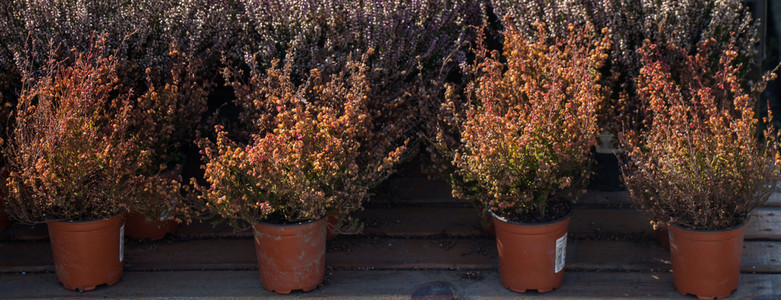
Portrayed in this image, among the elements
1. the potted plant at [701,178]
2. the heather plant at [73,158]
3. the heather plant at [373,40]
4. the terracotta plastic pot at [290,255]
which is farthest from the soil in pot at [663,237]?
the heather plant at [73,158]

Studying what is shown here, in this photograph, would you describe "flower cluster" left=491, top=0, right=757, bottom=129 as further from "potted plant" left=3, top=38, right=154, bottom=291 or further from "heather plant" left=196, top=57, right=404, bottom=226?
"potted plant" left=3, top=38, right=154, bottom=291

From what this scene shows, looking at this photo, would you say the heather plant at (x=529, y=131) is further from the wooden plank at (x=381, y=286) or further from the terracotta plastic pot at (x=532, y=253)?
the wooden plank at (x=381, y=286)

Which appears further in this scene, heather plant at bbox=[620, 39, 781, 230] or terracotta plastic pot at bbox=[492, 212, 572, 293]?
terracotta plastic pot at bbox=[492, 212, 572, 293]

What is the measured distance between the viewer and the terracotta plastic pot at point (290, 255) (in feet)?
11.3

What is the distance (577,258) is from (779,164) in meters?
1.03

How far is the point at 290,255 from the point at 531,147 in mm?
1116

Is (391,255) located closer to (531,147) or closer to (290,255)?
(290,255)

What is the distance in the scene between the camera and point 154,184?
3521 millimetres

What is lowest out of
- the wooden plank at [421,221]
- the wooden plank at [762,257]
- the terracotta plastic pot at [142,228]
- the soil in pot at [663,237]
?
the wooden plank at [762,257]

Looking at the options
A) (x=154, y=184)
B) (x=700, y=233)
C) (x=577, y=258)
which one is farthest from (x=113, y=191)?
(x=700, y=233)

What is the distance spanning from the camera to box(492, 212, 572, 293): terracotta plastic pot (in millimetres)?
3445

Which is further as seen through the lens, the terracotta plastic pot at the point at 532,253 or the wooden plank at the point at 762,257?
the wooden plank at the point at 762,257

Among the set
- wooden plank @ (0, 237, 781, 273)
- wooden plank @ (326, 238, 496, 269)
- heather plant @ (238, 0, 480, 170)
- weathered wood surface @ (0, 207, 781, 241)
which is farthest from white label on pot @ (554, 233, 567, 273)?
heather plant @ (238, 0, 480, 170)

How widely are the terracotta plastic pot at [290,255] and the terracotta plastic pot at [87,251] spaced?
66 centimetres
